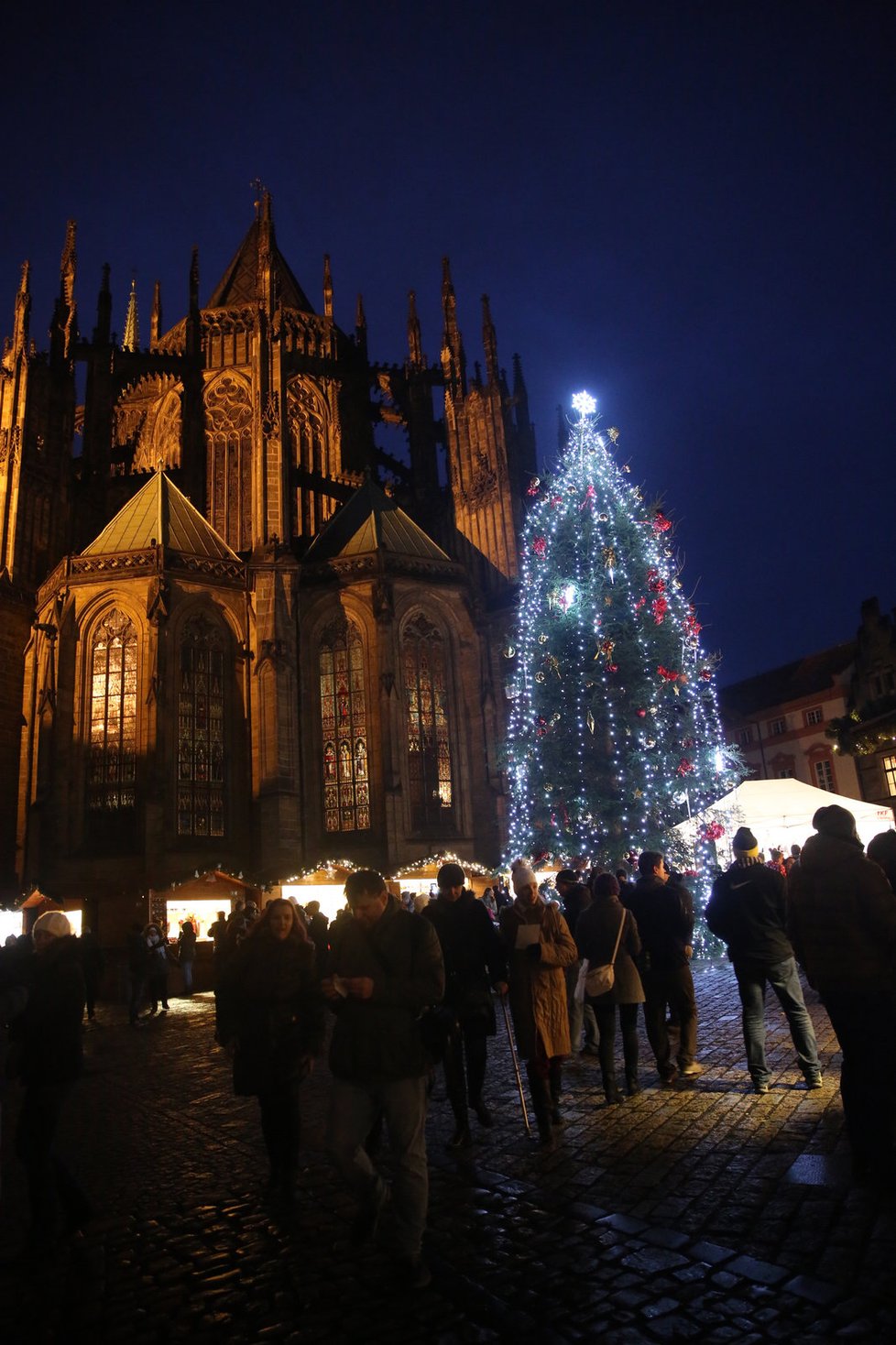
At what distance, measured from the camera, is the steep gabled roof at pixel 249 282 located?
3781 centimetres

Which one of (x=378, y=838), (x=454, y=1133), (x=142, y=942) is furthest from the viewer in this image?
(x=378, y=838)

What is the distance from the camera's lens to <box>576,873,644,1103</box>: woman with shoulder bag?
6906 mm

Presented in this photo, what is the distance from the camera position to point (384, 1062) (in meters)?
3.95

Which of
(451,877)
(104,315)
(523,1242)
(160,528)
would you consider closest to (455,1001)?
(451,877)

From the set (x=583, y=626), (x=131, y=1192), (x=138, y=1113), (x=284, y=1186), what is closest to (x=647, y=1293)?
(x=284, y=1186)

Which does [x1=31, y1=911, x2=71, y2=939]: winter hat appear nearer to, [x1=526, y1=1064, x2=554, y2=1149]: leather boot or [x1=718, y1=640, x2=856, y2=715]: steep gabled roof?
[x1=526, y1=1064, x2=554, y2=1149]: leather boot

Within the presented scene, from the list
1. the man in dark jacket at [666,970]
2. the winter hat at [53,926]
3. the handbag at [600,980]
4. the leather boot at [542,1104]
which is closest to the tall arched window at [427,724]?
the man in dark jacket at [666,970]

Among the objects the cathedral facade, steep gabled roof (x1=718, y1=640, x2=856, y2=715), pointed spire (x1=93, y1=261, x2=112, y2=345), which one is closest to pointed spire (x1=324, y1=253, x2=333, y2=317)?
the cathedral facade

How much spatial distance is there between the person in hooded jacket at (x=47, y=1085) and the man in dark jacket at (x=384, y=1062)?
1605 mm

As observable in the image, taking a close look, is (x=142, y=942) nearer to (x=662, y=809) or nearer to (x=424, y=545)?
(x=662, y=809)

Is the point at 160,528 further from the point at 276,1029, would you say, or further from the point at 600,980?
the point at 276,1029

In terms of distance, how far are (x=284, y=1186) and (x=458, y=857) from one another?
21018 millimetres

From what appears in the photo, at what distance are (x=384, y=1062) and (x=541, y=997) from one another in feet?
7.04

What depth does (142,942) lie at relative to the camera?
15211 millimetres
